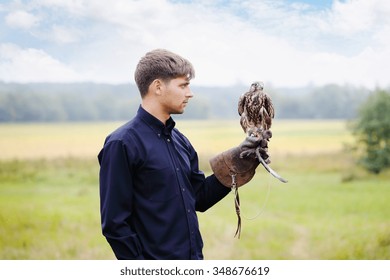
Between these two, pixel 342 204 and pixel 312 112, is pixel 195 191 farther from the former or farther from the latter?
pixel 342 204

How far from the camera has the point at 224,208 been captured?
367 inches

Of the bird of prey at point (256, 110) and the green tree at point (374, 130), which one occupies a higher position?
the bird of prey at point (256, 110)

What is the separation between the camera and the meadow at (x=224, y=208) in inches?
323

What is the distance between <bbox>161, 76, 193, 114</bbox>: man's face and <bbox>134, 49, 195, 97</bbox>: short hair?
0.02 metres

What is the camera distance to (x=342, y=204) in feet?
34.0

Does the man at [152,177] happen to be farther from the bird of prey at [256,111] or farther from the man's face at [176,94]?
the bird of prey at [256,111]

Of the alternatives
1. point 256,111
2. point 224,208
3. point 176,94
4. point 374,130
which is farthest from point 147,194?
point 374,130

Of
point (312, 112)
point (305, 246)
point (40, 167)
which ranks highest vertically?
point (312, 112)

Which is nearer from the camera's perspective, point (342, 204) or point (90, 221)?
point (90, 221)

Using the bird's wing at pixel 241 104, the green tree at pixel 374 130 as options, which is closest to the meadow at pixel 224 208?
the green tree at pixel 374 130
